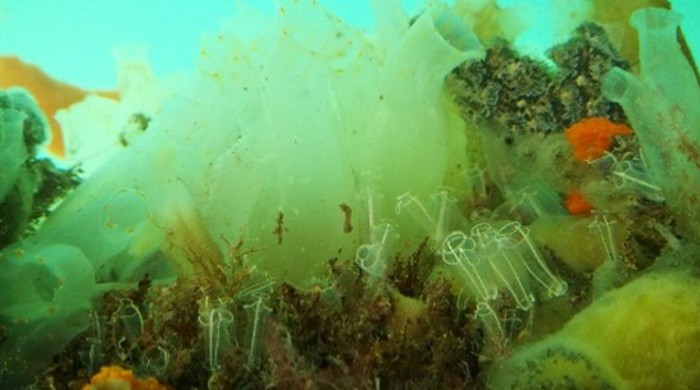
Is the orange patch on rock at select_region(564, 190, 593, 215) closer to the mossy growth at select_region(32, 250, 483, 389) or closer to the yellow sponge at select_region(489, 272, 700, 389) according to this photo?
the mossy growth at select_region(32, 250, 483, 389)

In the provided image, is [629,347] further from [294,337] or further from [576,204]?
[576,204]

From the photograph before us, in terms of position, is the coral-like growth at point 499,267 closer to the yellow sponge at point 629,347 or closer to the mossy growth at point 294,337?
the mossy growth at point 294,337

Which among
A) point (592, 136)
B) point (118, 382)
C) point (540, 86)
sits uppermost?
point (540, 86)

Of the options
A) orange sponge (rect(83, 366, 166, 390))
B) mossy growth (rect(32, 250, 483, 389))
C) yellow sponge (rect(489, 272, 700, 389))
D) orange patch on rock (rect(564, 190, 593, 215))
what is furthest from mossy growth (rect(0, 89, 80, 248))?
orange patch on rock (rect(564, 190, 593, 215))

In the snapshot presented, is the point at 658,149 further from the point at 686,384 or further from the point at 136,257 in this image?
the point at 136,257

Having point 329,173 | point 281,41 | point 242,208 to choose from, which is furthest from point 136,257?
point 281,41

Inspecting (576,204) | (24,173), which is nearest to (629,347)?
(576,204)
